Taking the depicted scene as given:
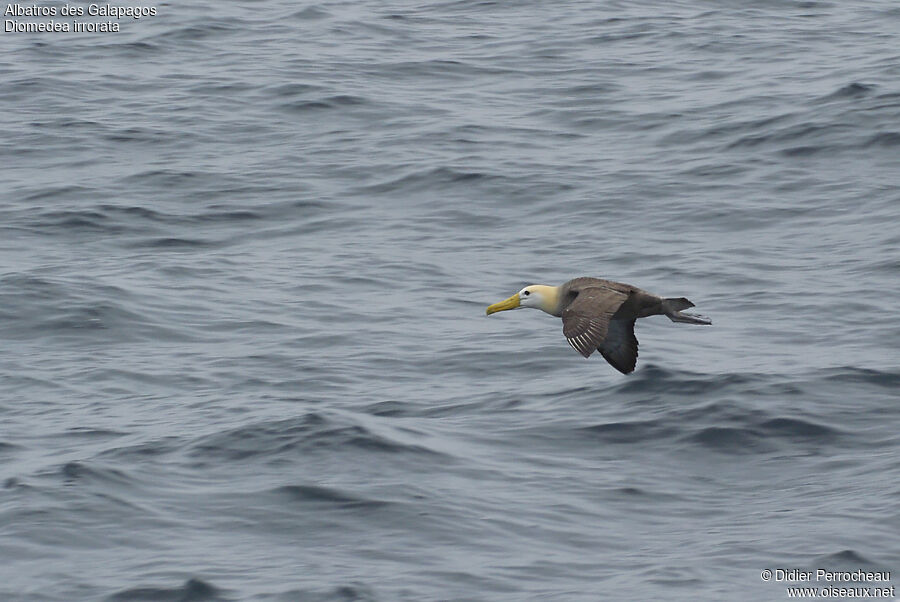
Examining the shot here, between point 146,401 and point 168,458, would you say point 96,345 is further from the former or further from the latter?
point 168,458

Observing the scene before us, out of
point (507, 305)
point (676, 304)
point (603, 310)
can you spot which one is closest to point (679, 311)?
point (676, 304)

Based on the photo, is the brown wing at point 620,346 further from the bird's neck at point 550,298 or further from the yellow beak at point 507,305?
the yellow beak at point 507,305

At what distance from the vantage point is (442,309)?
706 inches

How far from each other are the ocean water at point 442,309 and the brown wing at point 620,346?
2.68 ft

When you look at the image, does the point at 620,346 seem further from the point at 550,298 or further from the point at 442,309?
the point at 442,309

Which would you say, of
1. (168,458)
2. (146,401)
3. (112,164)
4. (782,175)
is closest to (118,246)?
(112,164)

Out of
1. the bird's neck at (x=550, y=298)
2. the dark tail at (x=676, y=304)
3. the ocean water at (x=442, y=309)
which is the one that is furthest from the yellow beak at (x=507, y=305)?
the dark tail at (x=676, y=304)

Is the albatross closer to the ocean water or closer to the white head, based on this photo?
the white head

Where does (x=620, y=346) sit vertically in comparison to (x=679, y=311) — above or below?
below

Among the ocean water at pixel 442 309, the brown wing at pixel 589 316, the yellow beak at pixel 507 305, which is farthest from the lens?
the yellow beak at pixel 507 305

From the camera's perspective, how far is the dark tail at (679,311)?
13.5 meters

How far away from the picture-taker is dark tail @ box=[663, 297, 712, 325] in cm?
1351

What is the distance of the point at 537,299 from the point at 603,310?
1176 millimetres

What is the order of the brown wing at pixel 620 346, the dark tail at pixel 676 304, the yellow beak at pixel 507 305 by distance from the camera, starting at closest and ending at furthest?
1. the dark tail at pixel 676 304
2. the brown wing at pixel 620 346
3. the yellow beak at pixel 507 305
